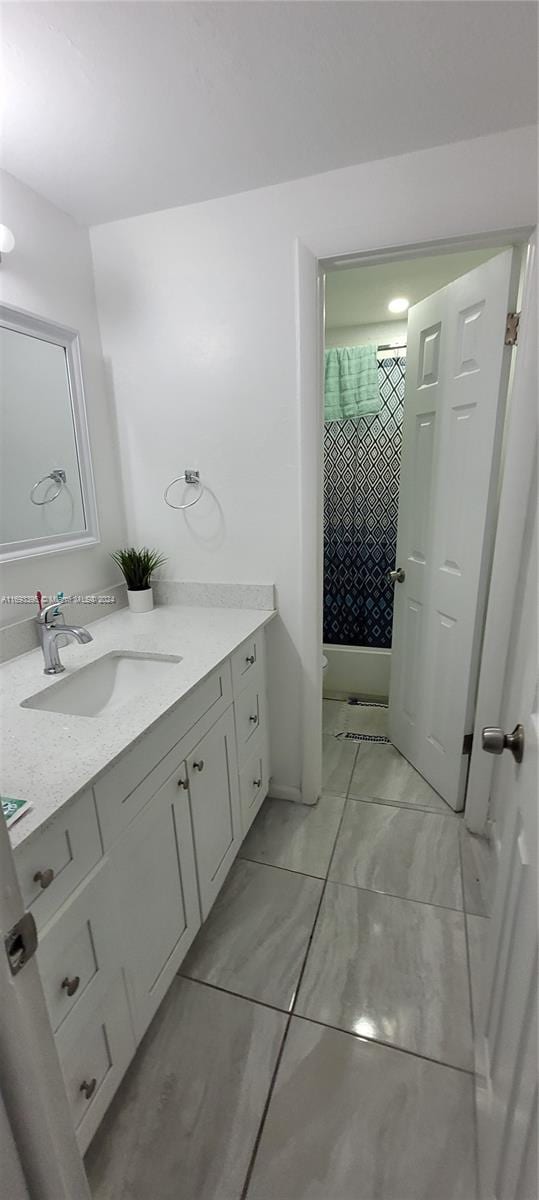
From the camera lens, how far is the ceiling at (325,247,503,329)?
194 centimetres

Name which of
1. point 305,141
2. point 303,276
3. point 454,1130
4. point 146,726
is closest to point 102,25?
point 305,141

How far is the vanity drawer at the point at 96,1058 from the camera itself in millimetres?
807

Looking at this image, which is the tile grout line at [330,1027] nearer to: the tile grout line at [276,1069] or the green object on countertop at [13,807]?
the tile grout line at [276,1069]

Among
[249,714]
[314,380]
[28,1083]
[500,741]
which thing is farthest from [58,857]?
[314,380]

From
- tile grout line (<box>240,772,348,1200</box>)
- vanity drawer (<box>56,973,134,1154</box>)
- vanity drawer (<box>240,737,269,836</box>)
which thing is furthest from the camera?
vanity drawer (<box>240,737,269,836</box>)

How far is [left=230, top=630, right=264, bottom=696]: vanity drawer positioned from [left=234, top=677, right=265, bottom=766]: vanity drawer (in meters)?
0.04

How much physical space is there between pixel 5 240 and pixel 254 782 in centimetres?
182

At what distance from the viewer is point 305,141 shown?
122cm

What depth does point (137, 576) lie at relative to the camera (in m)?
1.73

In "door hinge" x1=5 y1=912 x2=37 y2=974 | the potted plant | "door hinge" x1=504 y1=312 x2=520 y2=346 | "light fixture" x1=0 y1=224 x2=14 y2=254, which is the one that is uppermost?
"light fixture" x1=0 y1=224 x2=14 y2=254

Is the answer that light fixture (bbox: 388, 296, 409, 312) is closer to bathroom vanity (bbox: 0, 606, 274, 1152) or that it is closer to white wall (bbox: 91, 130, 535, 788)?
white wall (bbox: 91, 130, 535, 788)

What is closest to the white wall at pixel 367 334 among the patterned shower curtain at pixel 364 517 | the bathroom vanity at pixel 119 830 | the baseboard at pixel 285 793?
the patterned shower curtain at pixel 364 517

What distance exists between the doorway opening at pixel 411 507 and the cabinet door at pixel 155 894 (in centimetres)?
101

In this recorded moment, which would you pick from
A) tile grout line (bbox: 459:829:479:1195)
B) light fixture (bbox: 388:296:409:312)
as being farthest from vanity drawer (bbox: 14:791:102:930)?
light fixture (bbox: 388:296:409:312)
